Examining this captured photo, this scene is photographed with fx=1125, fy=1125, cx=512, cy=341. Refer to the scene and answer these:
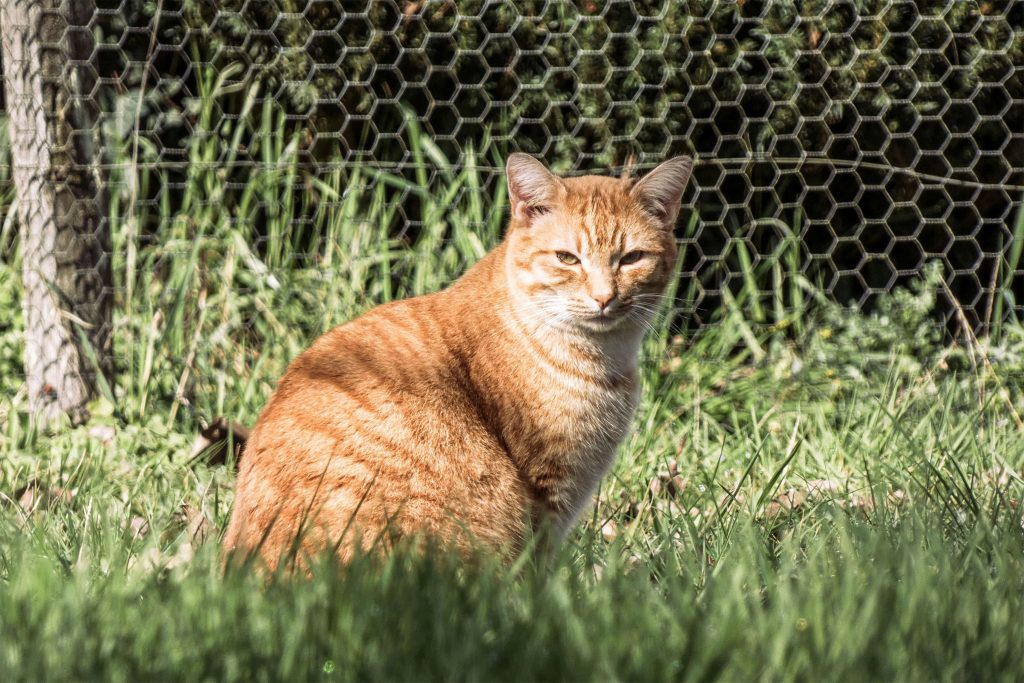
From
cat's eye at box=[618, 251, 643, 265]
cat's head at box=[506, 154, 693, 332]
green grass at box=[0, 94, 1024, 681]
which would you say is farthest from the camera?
cat's eye at box=[618, 251, 643, 265]

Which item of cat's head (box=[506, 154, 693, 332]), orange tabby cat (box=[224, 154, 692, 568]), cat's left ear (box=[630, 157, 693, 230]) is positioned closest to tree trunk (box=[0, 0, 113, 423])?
orange tabby cat (box=[224, 154, 692, 568])

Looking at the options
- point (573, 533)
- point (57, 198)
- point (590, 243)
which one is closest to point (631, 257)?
point (590, 243)

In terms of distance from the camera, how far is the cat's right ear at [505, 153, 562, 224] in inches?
100

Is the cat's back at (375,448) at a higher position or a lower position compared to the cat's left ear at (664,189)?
lower

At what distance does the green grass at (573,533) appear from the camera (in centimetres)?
153

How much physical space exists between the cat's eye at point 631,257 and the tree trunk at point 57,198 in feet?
5.46

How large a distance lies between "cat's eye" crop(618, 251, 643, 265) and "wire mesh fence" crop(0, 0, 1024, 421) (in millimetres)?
1115

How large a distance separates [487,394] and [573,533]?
1.16 feet

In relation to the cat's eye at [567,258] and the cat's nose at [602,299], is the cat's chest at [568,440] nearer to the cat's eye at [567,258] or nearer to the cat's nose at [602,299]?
the cat's nose at [602,299]

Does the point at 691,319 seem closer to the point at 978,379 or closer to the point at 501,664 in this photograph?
the point at 978,379

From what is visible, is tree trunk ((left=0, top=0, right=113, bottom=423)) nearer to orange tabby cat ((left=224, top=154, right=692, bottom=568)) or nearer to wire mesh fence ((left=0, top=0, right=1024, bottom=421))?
wire mesh fence ((left=0, top=0, right=1024, bottom=421))

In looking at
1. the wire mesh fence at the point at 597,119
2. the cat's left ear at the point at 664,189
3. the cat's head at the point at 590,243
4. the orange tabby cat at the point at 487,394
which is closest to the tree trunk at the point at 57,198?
the wire mesh fence at the point at 597,119

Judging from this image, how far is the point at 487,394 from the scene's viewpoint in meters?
2.38

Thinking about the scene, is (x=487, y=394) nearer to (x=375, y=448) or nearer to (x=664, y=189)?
(x=375, y=448)
